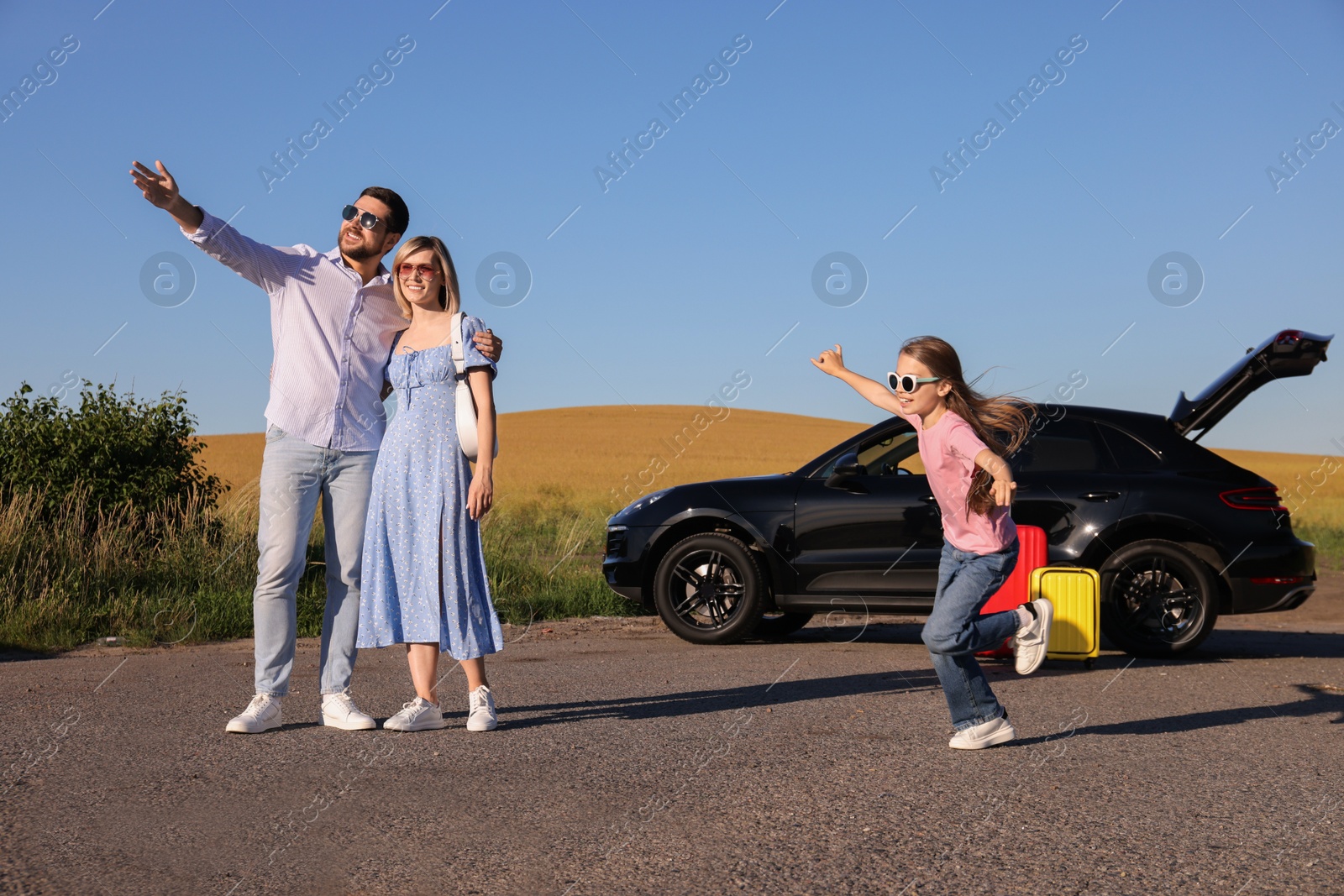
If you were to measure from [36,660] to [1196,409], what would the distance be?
324 inches

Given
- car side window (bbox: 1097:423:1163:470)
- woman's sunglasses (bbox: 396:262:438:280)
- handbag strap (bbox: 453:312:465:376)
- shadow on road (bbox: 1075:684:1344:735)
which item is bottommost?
shadow on road (bbox: 1075:684:1344:735)

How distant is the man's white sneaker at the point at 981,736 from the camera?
5098mm

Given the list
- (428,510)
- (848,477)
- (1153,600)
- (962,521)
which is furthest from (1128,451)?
(428,510)

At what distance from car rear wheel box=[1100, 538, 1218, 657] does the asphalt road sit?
946mm

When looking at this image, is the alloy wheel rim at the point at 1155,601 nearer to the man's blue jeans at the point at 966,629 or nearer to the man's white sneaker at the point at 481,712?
the man's blue jeans at the point at 966,629

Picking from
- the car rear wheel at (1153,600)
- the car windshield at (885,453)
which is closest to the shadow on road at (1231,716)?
the car rear wheel at (1153,600)

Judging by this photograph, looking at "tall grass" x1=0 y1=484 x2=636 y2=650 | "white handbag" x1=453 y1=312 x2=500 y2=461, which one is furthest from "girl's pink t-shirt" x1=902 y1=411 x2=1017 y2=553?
"tall grass" x1=0 y1=484 x2=636 y2=650

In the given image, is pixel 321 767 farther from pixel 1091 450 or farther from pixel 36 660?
pixel 1091 450

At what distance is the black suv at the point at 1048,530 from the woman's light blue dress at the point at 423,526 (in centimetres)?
388

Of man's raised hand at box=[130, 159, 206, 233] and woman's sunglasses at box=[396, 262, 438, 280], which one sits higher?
man's raised hand at box=[130, 159, 206, 233]

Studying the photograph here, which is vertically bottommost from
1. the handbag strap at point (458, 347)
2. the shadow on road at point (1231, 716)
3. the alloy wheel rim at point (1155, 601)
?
the shadow on road at point (1231, 716)

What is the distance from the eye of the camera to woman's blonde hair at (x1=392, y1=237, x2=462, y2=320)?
17.8 feet

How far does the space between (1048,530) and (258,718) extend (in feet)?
17.8

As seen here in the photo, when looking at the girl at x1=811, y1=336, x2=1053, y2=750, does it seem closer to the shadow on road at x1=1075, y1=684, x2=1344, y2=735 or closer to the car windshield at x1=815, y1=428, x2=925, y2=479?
the shadow on road at x1=1075, y1=684, x2=1344, y2=735
